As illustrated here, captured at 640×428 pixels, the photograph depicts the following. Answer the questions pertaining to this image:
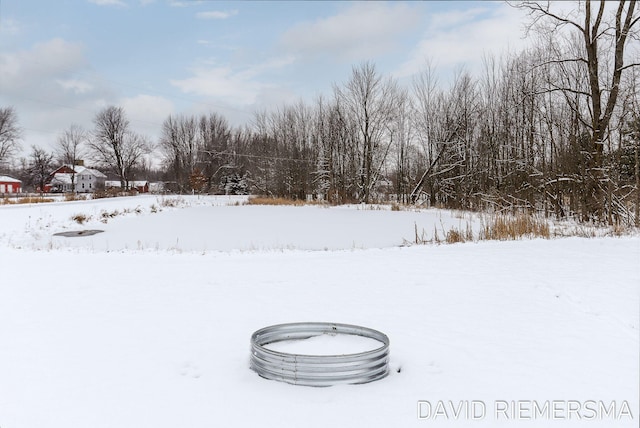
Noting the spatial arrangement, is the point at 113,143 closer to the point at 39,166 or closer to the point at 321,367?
the point at 39,166

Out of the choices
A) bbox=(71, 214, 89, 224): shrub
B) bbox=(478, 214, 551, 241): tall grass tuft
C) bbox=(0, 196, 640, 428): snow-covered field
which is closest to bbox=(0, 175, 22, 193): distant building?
bbox=(71, 214, 89, 224): shrub

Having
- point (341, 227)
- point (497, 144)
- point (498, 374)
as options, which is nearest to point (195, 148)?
point (497, 144)

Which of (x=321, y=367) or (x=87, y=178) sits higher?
(x=87, y=178)

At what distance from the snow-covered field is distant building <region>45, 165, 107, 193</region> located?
5733cm

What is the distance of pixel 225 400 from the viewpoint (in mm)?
2562

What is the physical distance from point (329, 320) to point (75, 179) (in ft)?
229

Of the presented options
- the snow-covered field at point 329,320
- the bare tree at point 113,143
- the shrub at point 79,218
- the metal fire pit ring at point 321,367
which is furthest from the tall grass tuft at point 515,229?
the bare tree at point 113,143

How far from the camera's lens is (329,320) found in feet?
13.4

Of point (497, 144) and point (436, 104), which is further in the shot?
point (436, 104)

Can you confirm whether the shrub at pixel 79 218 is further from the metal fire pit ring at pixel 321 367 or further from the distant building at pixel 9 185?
the distant building at pixel 9 185

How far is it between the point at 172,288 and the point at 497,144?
18509mm

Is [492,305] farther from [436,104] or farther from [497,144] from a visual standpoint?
[436,104]

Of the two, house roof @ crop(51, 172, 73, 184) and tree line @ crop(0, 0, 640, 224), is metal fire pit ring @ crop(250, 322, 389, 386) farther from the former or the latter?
house roof @ crop(51, 172, 73, 184)

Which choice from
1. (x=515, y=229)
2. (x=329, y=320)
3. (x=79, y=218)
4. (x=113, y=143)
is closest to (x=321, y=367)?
(x=329, y=320)
